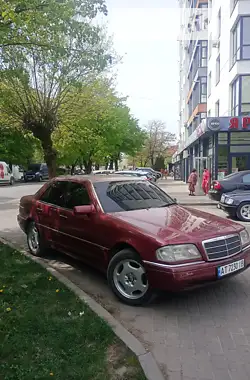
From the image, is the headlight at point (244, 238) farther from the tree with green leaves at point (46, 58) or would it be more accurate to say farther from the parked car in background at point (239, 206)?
the parked car in background at point (239, 206)

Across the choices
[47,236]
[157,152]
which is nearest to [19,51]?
[47,236]

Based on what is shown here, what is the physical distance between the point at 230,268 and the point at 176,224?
83cm

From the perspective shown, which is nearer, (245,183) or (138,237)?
(138,237)

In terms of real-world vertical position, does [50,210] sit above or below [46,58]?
below

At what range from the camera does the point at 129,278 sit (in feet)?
13.4

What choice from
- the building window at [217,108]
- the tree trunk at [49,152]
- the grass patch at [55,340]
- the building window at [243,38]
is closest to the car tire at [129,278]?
the grass patch at [55,340]

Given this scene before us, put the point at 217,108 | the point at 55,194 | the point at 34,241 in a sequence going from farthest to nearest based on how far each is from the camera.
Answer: the point at 217,108
the point at 34,241
the point at 55,194

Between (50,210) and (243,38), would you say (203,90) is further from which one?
(50,210)

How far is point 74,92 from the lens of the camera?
11750mm

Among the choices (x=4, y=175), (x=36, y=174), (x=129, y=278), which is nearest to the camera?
(x=129, y=278)

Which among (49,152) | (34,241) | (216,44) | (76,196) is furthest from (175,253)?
(216,44)

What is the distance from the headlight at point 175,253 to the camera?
3.66 m

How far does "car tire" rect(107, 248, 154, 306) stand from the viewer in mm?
3934

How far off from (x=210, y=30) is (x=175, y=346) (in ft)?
92.0
